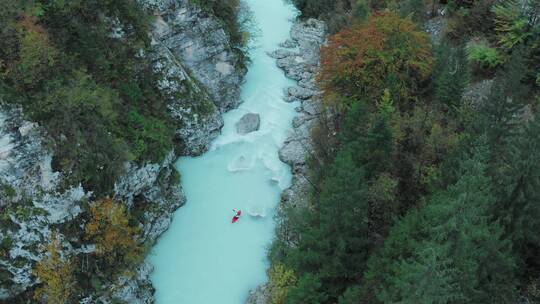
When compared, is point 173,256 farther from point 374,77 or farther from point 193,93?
point 374,77

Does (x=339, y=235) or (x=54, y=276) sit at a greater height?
(x=339, y=235)

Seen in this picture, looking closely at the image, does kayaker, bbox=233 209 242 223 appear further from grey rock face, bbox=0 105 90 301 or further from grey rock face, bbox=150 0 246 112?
grey rock face, bbox=150 0 246 112

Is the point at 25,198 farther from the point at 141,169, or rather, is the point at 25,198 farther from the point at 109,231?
the point at 141,169

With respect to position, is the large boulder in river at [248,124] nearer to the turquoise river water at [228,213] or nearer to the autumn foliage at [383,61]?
the turquoise river water at [228,213]

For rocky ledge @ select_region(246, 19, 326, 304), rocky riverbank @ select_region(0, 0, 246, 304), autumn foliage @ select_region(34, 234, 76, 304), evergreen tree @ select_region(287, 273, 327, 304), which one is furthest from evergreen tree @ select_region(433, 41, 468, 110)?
autumn foliage @ select_region(34, 234, 76, 304)

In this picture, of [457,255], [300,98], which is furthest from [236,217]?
[457,255]

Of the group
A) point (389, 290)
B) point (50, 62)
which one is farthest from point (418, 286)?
point (50, 62)

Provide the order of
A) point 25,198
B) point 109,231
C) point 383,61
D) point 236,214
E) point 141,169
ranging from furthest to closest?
point 236,214, point 141,169, point 383,61, point 109,231, point 25,198
